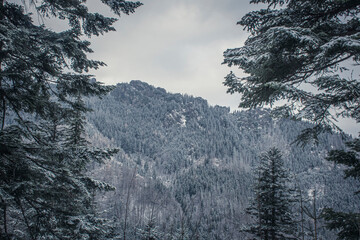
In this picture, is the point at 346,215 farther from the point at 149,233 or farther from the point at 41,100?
the point at 149,233

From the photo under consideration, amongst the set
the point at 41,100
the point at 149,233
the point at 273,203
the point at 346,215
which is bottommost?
the point at 149,233

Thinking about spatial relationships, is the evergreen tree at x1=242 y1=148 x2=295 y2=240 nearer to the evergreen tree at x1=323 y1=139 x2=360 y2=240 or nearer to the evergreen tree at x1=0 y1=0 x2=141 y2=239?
the evergreen tree at x1=323 y1=139 x2=360 y2=240

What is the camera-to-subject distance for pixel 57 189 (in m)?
4.01

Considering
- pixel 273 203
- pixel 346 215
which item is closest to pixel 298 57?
pixel 346 215

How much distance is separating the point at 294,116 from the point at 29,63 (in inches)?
246

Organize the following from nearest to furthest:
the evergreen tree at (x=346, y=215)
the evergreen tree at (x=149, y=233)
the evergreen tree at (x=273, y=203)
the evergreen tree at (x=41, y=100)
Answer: the evergreen tree at (x=41, y=100) < the evergreen tree at (x=346, y=215) < the evergreen tree at (x=273, y=203) < the evergreen tree at (x=149, y=233)

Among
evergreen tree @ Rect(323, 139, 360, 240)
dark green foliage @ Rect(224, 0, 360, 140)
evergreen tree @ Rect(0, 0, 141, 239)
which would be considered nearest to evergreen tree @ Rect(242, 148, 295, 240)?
evergreen tree @ Rect(323, 139, 360, 240)

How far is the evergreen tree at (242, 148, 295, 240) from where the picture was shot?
10.0 m

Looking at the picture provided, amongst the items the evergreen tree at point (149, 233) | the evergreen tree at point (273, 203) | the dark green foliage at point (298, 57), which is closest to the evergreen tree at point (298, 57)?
the dark green foliage at point (298, 57)

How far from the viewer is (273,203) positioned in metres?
10.3

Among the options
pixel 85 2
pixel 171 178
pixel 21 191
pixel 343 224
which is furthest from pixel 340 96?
pixel 171 178

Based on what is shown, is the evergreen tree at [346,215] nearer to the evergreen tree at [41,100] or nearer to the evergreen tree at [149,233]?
the evergreen tree at [41,100]

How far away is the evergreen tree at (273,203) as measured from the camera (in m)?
10.0

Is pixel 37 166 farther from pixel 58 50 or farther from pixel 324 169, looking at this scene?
pixel 324 169
